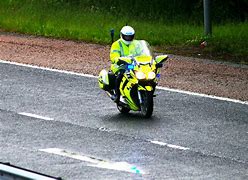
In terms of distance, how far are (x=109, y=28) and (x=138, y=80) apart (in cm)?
1013

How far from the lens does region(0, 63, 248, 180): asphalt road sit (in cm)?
1362

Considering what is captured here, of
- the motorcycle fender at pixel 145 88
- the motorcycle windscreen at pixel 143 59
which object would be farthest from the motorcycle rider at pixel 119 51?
the motorcycle fender at pixel 145 88

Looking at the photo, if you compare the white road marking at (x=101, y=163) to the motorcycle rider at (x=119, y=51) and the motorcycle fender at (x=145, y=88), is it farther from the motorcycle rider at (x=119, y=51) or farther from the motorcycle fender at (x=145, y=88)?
the motorcycle rider at (x=119, y=51)

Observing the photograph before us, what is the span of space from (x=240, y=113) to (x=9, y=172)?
8589 mm

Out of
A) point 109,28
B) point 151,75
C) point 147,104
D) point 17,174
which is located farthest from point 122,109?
point 109,28

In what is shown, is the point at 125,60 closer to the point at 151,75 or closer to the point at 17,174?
the point at 151,75

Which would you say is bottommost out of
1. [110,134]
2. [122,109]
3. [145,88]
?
[122,109]

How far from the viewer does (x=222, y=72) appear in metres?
21.7

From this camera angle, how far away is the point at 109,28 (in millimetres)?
26906

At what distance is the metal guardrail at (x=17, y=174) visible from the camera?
9.41 meters

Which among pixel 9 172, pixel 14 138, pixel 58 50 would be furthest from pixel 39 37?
pixel 9 172

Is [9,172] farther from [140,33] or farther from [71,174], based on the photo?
[140,33]

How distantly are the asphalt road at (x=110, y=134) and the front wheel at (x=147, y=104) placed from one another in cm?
12

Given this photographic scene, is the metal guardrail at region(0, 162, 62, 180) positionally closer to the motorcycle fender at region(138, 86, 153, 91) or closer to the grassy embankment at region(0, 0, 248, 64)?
the motorcycle fender at region(138, 86, 153, 91)
